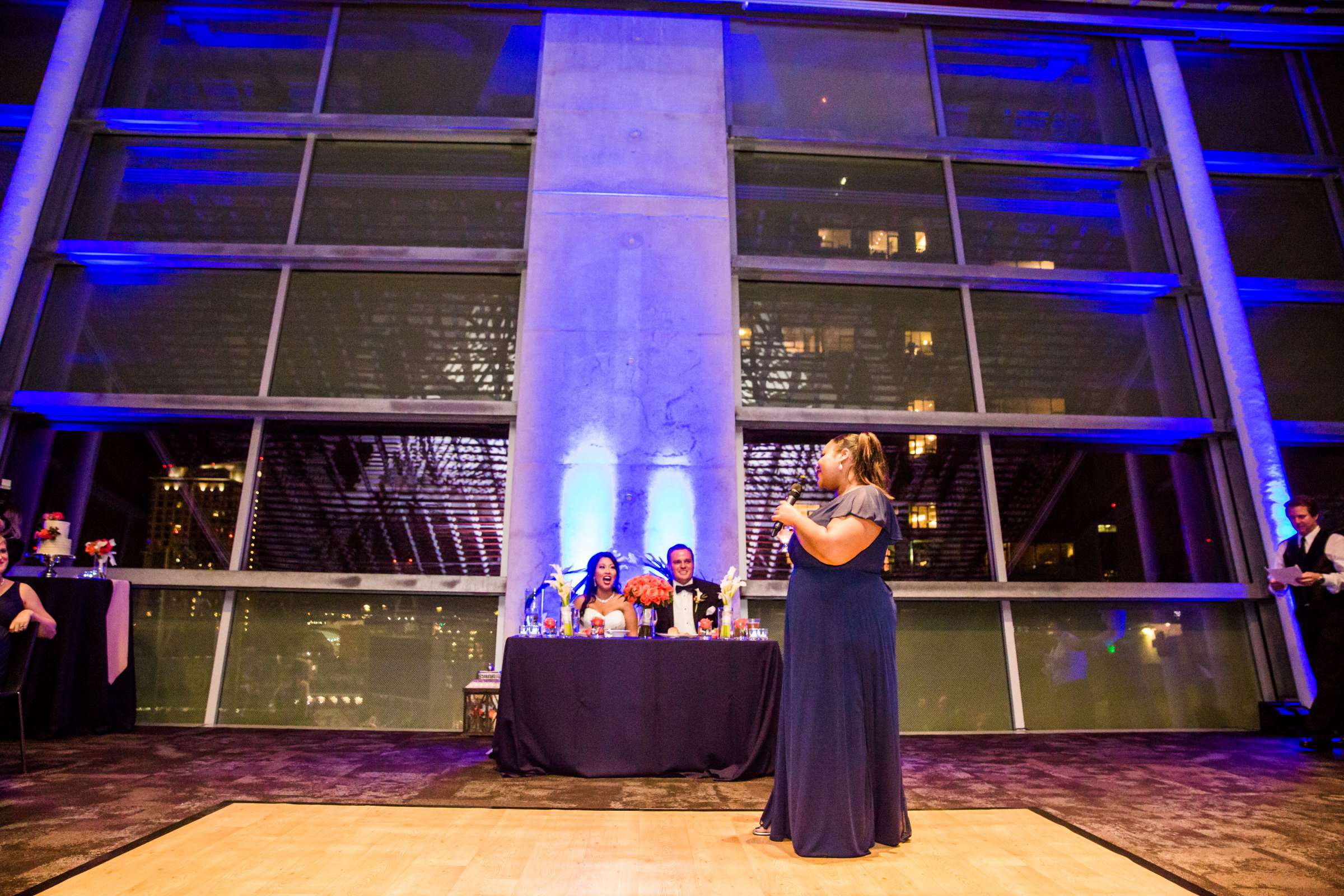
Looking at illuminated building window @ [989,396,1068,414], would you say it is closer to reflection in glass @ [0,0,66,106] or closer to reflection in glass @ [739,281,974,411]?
reflection in glass @ [739,281,974,411]

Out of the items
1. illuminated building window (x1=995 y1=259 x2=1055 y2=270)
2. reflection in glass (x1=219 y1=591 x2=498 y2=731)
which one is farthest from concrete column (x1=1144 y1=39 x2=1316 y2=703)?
reflection in glass (x1=219 y1=591 x2=498 y2=731)

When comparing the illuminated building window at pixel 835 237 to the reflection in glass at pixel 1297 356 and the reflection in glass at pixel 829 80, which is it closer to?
the reflection in glass at pixel 829 80

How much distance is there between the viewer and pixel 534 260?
6320 millimetres

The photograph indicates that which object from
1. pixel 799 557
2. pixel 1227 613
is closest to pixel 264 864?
pixel 799 557

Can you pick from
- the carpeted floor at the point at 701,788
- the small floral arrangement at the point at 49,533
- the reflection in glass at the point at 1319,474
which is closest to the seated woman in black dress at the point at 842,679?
the carpeted floor at the point at 701,788

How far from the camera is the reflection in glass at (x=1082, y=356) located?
6.35m

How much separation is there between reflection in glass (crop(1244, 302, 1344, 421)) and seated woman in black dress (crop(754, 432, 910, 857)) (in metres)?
5.62

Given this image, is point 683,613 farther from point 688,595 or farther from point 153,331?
point 153,331

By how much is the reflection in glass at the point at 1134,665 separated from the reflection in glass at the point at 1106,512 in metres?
0.27

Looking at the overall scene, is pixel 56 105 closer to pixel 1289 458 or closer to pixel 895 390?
pixel 895 390

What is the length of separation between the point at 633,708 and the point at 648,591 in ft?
2.03

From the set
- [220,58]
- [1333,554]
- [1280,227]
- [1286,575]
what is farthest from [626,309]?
[1280,227]

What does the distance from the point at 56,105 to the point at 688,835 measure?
24.8 feet

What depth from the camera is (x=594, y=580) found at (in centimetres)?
521
